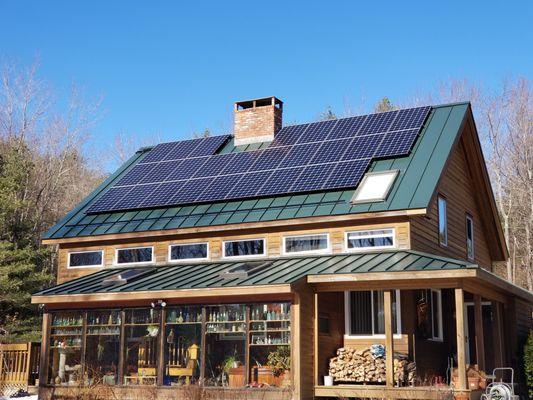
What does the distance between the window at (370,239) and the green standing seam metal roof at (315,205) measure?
66 centimetres

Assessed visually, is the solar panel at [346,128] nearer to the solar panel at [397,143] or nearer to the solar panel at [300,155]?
the solar panel at [300,155]

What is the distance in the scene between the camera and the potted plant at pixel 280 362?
634 inches

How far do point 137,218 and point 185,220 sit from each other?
6.28 ft

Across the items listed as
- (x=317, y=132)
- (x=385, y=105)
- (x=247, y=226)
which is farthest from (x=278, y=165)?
(x=385, y=105)

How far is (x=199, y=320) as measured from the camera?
1698cm

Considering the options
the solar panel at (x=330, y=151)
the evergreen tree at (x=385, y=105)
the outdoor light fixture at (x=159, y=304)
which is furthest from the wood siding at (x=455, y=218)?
the evergreen tree at (x=385, y=105)

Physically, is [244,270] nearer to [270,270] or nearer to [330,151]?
[270,270]

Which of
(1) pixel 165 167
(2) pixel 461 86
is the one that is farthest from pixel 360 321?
(2) pixel 461 86

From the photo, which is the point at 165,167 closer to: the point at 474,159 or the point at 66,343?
the point at 66,343

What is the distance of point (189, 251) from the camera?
66.9 ft

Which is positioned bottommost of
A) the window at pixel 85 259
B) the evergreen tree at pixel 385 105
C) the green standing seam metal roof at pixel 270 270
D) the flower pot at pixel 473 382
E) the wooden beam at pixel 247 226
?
the flower pot at pixel 473 382

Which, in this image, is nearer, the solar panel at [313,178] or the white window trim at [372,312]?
the white window trim at [372,312]

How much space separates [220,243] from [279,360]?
4.73 meters

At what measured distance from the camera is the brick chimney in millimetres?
23812
